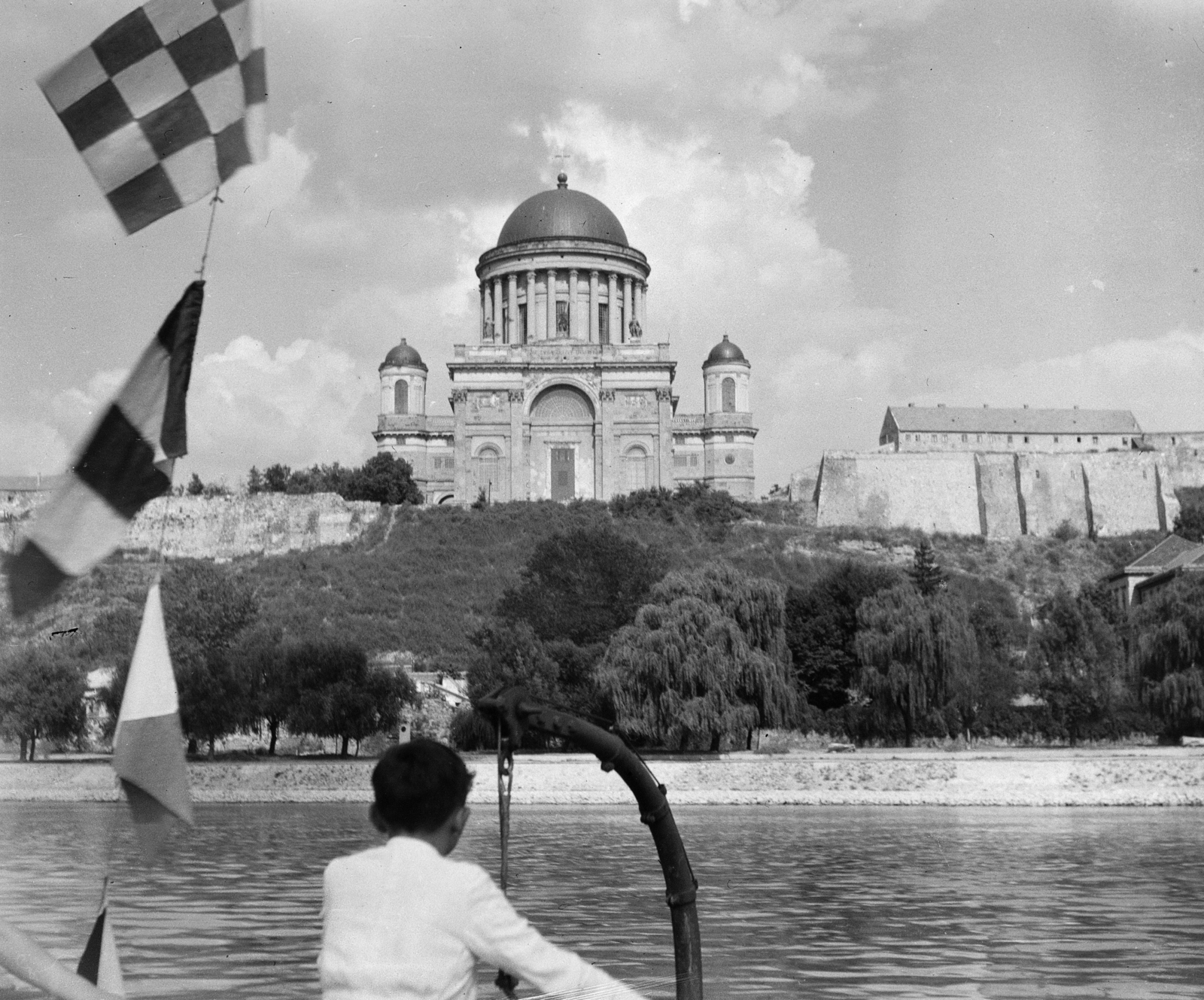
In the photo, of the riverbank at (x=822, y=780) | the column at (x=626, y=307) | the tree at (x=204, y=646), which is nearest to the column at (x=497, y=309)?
the column at (x=626, y=307)

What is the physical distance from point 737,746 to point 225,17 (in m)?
31.2

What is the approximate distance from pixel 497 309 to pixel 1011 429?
A: 1215 inches

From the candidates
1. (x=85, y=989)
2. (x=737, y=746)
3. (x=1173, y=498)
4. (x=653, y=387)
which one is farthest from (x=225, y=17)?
(x=1173, y=498)

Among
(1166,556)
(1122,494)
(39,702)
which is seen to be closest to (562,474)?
(1122,494)

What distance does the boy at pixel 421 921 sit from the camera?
3.54 meters

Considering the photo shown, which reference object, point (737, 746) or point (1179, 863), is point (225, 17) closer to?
point (1179, 863)

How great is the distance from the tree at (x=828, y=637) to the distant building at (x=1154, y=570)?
43.4 ft

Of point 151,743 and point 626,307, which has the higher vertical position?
point 626,307

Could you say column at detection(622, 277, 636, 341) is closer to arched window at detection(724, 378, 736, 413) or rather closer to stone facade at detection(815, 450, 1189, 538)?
arched window at detection(724, 378, 736, 413)

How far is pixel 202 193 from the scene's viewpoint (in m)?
4.61

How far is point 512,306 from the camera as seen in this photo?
82.6 m

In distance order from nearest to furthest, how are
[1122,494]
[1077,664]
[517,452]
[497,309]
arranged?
[1077,664] → [517,452] → [1122,494] → [497,309]

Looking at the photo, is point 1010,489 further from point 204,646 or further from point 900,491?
point 204,646

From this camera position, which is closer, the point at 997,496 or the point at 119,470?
the point at 119,470
